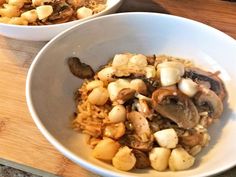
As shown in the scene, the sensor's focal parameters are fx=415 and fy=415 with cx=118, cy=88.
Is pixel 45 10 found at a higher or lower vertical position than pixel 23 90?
higher

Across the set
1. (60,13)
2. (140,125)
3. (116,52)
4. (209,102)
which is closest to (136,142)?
(140,125)

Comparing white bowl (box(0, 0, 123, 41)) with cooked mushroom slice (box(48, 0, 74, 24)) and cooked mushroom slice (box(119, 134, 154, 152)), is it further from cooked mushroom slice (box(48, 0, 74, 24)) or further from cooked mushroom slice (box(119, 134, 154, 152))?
cooked mushroom slice (box(119, 134, 154, 152))

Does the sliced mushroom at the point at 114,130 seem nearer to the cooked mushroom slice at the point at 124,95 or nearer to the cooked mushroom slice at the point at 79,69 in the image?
the cooked mushroom slice at the point at 124,95

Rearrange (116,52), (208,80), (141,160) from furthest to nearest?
1. (116,52)
2. (208,80)
3. (141,160)

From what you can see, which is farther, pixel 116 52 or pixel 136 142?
pixel 116 52

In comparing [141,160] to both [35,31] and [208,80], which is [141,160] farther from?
[35,31]

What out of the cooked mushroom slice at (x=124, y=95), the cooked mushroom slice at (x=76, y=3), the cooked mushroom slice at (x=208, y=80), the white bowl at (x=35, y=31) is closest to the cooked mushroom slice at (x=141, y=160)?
the cooked mushroom slice at (x=124, y=95)

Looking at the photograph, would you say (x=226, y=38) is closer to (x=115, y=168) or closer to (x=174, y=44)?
(x=174, y=44)
